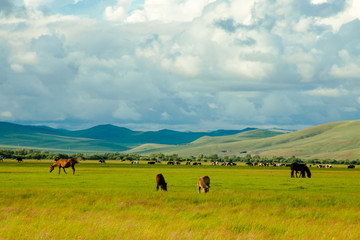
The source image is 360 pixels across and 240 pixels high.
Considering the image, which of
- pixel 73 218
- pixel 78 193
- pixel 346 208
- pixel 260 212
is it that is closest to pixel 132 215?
pixel 73 218

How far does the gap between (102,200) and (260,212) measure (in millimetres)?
11010

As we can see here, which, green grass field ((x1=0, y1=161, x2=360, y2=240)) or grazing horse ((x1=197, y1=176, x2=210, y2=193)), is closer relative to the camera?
green grass field ((x1=0, y1=161, x2=360, y2=240))

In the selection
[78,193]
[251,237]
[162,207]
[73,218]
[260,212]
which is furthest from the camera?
[78,193]

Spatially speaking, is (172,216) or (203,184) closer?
(172,216)

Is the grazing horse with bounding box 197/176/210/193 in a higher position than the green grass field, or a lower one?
higher

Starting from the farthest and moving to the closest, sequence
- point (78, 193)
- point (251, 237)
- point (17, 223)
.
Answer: point (78, 193) → point (17, 223) → point (251, 237)

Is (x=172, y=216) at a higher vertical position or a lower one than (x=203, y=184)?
lower

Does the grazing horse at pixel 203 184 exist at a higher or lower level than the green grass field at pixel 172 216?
higher

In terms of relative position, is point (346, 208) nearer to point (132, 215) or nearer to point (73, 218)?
point (132, 215)

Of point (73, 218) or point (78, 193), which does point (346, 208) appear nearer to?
point (73, 218)

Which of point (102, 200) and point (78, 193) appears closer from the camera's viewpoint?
point (102, 200)

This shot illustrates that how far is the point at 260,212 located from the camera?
88.3 ft

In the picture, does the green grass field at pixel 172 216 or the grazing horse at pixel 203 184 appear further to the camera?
the grazing horse at pixel 203 184

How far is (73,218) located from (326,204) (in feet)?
57.0
